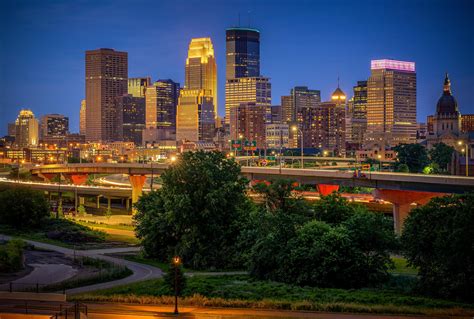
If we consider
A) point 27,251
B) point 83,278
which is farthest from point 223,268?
point 27,251

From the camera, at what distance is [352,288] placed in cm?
4081

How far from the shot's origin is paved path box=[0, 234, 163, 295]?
4216 centimetres

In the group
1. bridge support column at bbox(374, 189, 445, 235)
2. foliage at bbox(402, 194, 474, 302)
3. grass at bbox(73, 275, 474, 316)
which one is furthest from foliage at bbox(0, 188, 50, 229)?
foliage at bbox(402, 194, 474, 302)

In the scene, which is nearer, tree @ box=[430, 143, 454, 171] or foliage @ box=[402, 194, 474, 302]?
foliage @ box=[402, 194, 474, 302]

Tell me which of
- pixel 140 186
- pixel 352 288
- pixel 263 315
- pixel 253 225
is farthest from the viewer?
pixel 140 186

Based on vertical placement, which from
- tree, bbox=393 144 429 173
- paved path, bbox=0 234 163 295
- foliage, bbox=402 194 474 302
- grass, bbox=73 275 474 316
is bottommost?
paved path, bbox=0 234 163 295

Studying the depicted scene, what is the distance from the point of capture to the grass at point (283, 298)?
1302 inches

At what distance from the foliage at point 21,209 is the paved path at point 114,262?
775 cm

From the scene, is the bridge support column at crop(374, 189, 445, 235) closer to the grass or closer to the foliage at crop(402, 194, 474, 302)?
the foliage at crop(402, 194, 474, 302)

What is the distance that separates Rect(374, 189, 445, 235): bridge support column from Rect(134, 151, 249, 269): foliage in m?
21.2

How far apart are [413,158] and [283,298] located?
4698 inches

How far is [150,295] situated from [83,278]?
26.8 feet

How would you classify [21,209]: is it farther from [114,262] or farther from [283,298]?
[283,298]

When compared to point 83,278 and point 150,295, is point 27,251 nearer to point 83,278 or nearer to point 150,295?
point 83,278
